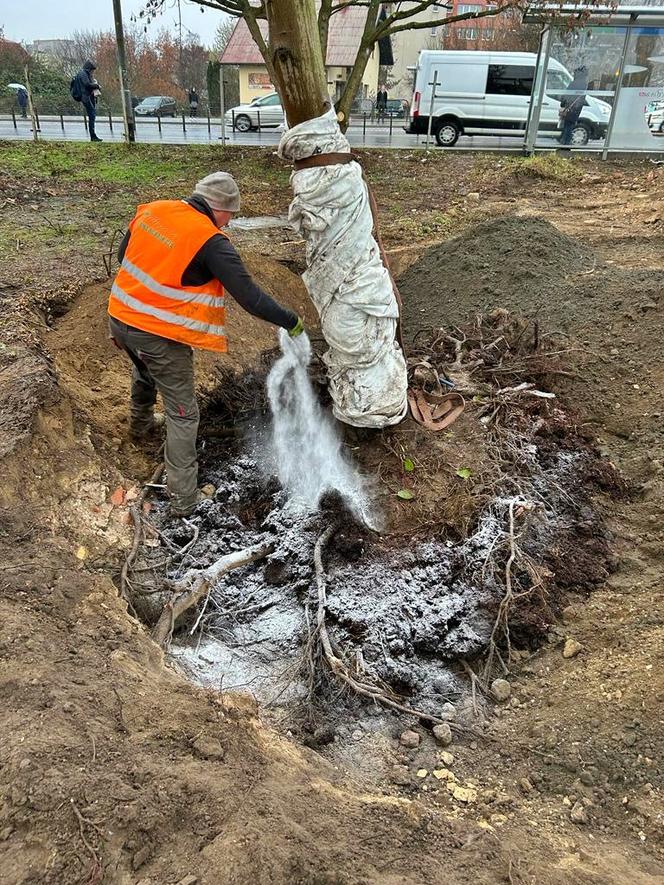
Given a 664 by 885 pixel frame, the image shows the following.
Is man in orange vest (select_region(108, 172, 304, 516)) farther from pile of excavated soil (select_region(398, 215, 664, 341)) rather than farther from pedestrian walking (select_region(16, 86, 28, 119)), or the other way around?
pedestrian walking (select_region(16, 86, 28, 119))

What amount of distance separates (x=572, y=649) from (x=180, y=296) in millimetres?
2536

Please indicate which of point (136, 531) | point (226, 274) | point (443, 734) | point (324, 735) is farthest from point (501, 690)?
point (226, 274)

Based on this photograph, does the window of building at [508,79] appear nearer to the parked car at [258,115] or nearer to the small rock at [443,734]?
the parked car at [258,115]

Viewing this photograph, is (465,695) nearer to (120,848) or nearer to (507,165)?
(120,848)

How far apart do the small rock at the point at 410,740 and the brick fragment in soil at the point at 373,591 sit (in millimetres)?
192

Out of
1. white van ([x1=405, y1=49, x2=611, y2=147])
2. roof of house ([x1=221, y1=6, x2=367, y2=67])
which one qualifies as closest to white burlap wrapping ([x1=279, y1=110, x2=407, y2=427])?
white van ([x1=405, y1=49, x2=611, y2=147])

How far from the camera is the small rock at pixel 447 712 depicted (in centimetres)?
250

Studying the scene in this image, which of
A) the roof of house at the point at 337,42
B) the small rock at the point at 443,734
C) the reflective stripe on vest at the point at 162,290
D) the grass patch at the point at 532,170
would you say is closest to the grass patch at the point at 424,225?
the grass patch at the point at 532,170

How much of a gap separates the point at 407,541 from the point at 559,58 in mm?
13708

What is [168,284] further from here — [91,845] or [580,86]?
[580,86]

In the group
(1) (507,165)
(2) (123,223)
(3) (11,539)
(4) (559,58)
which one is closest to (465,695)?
(3) (11,539)

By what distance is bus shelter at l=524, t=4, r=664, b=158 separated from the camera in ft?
40.9

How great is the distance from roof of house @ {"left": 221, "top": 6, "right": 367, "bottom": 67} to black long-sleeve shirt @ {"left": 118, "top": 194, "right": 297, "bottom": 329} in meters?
28.6

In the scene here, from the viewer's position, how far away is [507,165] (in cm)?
1194
